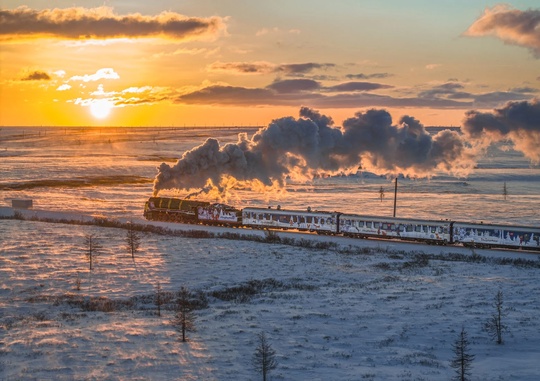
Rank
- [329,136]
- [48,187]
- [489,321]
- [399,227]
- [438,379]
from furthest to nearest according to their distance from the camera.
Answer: [48,187] < [329,136] < [399,227] < [489,321] < [438,379]

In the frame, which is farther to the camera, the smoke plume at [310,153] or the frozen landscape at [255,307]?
the smoke plume at [310,153]

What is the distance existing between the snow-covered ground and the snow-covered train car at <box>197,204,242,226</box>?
44.5ft

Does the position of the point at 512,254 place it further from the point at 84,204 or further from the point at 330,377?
the point at 84,204

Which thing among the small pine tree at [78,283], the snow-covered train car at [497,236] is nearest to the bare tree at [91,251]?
the small pine tree at [78,283]

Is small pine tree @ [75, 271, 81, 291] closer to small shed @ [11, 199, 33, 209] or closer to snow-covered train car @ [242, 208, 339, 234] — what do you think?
snow-covered train car @ [242, 208, 339, 234]

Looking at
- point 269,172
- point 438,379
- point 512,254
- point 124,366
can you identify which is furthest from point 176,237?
Result: point 438,379

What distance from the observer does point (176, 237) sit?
63.6m

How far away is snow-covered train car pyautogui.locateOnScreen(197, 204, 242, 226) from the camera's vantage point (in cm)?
7169

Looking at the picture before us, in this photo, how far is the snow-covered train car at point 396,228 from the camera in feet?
196

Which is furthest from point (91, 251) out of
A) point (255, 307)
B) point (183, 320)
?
point (183, 320)

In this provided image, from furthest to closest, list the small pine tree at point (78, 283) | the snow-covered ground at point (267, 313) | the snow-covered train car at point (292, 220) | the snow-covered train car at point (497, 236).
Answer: the snow-covered train car at point (292, 220), the snow-covered train car at point (497, 236), the small pine tree at point (78, 283), the snow-covered ground at point (267, 313)

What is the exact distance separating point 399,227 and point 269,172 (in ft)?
58.8

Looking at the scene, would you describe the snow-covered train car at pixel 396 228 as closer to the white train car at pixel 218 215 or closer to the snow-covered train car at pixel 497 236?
the snow-covered train car at pixel 497 236

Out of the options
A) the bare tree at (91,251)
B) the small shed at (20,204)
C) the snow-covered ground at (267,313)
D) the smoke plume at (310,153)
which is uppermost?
the smoke plume at (310,153)
